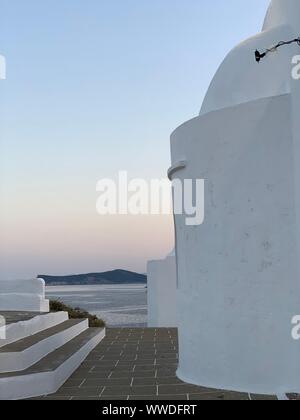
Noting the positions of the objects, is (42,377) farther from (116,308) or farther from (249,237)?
(116,308)

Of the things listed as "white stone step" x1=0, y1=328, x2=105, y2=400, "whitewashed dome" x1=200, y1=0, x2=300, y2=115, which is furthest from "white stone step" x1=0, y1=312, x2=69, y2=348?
"whitewashed dome" x1=200, y1=0, x2=300, y2=115

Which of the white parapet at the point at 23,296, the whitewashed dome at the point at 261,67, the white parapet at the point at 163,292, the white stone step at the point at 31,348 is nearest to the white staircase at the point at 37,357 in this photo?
the white stone step at the point at 31,348

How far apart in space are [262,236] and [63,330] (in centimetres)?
476

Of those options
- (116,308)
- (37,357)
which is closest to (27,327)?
(37,357)

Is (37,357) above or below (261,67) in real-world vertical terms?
below

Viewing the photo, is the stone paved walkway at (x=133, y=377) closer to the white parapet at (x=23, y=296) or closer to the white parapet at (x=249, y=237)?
the white parapet at (x=249, y=237)

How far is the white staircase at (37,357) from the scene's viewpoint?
20.0ft

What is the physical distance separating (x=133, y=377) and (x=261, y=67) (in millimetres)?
4504

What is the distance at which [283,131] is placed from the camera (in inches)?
244

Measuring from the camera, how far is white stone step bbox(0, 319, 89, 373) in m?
6.33

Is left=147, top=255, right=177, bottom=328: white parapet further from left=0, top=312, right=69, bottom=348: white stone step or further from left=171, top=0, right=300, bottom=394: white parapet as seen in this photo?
left=171, top=0, right=300, bottom=394: white parapet

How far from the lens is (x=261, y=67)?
717cm

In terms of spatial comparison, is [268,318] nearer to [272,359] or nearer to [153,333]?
[272,359]
